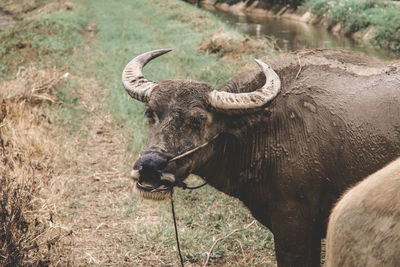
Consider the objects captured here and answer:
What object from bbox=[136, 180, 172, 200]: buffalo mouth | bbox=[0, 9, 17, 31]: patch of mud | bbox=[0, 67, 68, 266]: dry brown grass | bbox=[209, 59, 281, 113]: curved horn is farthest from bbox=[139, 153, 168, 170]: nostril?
bbox=[0, 9, 17, 31]: patch of mud

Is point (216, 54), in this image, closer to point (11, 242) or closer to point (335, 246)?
point (11, 242)

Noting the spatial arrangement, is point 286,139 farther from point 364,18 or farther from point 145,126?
point 364,18

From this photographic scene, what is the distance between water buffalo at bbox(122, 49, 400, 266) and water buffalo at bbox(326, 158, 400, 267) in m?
1.44

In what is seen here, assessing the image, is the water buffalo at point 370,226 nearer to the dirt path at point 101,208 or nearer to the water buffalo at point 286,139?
the water buffalo at point 286,139

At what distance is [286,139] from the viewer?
3002mm

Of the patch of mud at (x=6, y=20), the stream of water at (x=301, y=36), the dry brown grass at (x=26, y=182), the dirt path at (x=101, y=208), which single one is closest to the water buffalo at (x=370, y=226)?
the dry brown grass at (x=26, y=182)

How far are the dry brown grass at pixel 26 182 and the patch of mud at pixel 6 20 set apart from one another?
18.3 m

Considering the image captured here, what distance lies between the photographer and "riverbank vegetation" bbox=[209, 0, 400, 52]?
15992 mm

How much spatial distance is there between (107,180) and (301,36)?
15893mm

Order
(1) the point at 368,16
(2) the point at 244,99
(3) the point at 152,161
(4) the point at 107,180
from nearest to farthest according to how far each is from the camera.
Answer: (3) the point at 152,161 → (2) the point at 244,99 → (4) the point at 107,180 → (1) the point at 368,16

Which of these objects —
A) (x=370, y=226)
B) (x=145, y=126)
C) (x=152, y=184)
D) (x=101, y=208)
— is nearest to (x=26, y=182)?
(x=101, y=208)

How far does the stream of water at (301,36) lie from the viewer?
52.2 feet

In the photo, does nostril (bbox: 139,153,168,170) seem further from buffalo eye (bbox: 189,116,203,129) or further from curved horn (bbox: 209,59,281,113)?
curved horn (bbox: 209,59,281,113)

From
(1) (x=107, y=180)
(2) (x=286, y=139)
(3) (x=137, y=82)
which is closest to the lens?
(2) (x=286, y=139)
